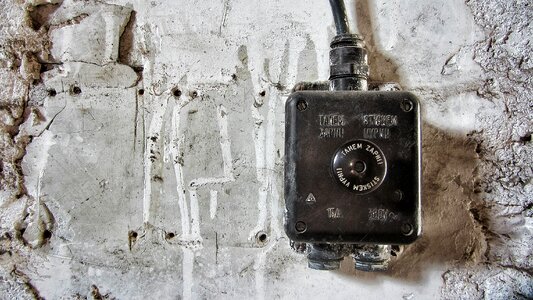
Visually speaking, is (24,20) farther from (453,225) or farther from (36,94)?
(453,225)

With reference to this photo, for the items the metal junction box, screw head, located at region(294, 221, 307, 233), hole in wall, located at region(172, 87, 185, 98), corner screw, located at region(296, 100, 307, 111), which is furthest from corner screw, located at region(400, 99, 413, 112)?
hole in wall, located at region(172, 87, 185, 98)

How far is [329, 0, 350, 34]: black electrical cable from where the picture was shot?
2.79 ft

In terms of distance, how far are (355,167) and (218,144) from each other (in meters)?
0.35

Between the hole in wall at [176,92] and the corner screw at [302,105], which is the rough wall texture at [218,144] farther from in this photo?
the corner screw at [302,105]

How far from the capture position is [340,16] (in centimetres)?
85

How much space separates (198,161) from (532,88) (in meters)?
0.74

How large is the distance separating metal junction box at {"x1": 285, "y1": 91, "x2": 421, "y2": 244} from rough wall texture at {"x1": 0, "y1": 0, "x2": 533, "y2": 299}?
20 centimetres

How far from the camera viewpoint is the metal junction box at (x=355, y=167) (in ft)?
2.39

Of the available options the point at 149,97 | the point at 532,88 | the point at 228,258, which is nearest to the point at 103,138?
the point at 149,97

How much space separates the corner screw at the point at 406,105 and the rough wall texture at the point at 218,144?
204 mm

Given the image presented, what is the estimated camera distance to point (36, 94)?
101 cm

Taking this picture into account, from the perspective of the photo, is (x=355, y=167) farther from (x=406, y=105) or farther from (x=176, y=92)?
(x=176, y=92)

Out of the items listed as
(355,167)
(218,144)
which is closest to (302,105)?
(355,167)

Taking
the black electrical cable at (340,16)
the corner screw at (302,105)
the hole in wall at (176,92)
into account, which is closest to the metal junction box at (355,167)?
the corner screw at (302,105)
